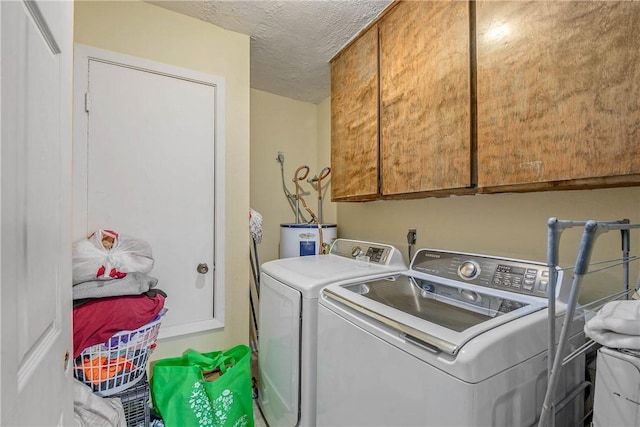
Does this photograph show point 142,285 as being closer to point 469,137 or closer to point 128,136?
point 128,136

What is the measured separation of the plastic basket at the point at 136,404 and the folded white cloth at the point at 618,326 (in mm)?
1856

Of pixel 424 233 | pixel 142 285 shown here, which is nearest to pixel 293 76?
pixel 424 233

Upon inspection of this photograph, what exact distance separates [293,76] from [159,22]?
1020 mm

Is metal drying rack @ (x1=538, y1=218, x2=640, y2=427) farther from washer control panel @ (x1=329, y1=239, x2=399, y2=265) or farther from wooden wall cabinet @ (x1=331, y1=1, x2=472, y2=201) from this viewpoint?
washer control panel @ (x1=329, y1=239, x2=399, y2=265)

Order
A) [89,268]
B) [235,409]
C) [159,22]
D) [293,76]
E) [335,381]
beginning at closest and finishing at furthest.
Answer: [335,381], [89,268], [235,409], [159,22], [293,76]

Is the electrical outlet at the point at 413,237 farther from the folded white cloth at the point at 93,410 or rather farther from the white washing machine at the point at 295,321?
the folded white cloth at the point at 93,410

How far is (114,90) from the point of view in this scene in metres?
1.60

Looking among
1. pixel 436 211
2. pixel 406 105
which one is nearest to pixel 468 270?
pixel 436 211

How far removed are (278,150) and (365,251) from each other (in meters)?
1.38

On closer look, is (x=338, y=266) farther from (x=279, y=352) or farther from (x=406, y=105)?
(x=406, y=105)

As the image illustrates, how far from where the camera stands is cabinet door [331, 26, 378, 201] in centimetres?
175

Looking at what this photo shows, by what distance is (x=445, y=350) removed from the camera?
776 mm

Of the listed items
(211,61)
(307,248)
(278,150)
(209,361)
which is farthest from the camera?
(278,150)

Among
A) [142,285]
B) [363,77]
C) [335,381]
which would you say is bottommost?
[335,381]
